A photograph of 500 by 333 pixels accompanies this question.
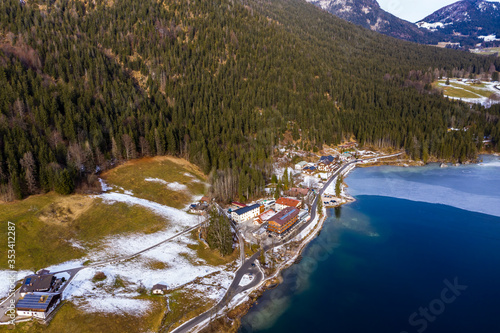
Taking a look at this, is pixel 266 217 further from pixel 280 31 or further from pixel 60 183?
pixel 280 31

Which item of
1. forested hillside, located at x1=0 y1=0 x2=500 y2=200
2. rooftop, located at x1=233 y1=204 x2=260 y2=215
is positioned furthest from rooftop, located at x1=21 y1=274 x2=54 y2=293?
rooftop, located at x1=233 y1=204 x2=260 y2=215

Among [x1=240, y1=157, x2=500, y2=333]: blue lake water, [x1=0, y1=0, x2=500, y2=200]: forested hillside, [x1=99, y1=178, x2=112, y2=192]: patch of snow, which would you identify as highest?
[x1=0, y1=0, x2=500, y2=200]: forested hillside

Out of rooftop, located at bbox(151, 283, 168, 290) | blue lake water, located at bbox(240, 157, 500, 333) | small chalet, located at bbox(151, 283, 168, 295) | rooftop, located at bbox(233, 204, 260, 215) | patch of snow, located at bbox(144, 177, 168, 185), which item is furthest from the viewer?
patch of snow, located at bbox(144, 177, 168, 185)

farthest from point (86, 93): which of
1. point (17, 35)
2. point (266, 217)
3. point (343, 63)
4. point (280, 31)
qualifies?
point (343, 63)

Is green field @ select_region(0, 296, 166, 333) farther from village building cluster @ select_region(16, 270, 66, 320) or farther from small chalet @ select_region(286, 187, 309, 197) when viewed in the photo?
small chalet @ select_region(286, 187, 309, 197)

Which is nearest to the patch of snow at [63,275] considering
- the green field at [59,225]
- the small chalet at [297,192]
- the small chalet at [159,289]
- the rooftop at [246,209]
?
the green field at [59,225]

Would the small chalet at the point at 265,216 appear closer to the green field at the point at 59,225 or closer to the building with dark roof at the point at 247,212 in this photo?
the building with dark roof at the point at 247,212

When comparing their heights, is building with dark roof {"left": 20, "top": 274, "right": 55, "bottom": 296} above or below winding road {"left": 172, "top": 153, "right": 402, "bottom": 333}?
above
